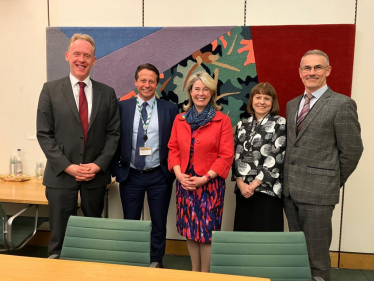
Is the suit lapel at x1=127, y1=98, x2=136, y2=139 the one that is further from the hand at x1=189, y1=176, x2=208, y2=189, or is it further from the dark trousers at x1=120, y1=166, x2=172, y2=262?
the hand at x1=189, y1=176, x2=208, y2=189

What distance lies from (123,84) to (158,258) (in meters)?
1.74

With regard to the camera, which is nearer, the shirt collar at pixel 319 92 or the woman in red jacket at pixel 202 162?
the shirt collar at pixel 319 92

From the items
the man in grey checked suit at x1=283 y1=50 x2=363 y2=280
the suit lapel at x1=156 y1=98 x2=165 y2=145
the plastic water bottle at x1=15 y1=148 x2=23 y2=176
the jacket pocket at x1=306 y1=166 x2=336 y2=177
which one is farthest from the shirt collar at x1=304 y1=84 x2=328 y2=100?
the plastic water bottle at x1=15 y1=148 x2=23 y2=176

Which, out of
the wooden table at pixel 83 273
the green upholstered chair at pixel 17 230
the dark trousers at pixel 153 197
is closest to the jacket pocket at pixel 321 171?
the wooden table at pixel 83 273

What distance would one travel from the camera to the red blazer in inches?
91.4

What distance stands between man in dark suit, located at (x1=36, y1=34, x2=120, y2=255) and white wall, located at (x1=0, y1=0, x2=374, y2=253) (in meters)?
1.03

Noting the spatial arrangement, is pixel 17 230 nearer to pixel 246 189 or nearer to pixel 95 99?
pixel 95 99

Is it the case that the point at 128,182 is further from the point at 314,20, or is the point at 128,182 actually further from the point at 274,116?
the point at 314,20

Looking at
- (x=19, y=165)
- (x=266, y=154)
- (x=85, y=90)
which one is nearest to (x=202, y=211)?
(x=266, y=154)

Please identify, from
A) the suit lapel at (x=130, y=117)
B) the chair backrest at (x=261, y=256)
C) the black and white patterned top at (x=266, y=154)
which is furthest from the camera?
the suit lapel at (x=130, y=117)

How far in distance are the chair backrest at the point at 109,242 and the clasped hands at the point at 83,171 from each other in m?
0.63

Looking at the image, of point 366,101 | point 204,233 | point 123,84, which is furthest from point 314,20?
point 204,233

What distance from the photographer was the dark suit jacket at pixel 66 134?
2268 millimetres

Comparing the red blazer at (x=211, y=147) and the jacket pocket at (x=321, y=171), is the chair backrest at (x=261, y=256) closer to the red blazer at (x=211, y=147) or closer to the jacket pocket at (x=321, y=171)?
the jacket pocket at (x=321, y=171)
